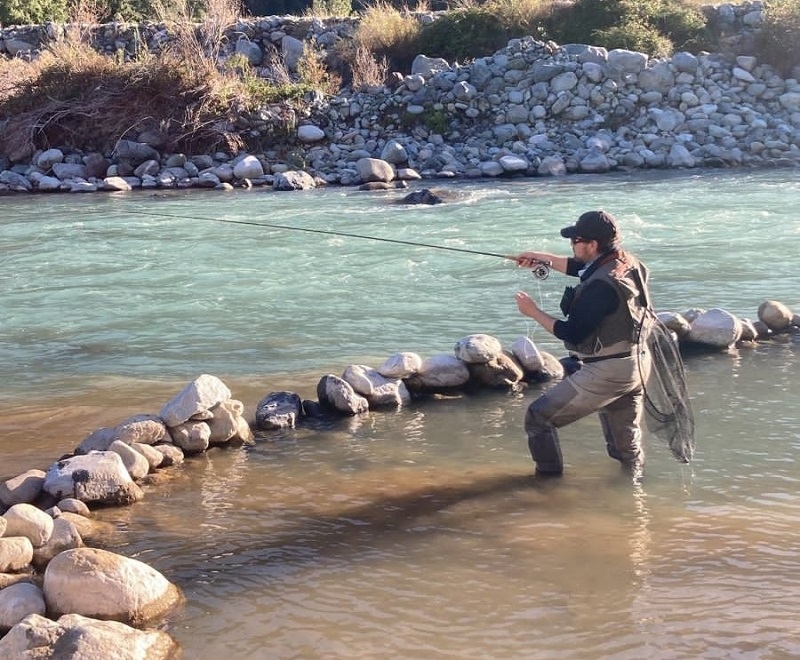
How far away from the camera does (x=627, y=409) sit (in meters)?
5.12

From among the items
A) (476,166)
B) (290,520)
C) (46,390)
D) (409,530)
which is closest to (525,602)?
(409,530)

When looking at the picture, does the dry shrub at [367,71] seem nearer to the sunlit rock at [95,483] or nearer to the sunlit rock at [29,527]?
the sunlit rock at [95,483]

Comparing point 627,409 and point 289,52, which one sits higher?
point 289,52

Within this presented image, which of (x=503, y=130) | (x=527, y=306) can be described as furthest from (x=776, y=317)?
(x=503, y=130)

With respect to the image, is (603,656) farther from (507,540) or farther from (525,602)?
(507,540)

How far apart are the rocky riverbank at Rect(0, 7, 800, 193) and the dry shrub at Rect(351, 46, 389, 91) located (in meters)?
0.41

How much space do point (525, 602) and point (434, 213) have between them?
11132 millimetres

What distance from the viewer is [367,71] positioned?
907 inches

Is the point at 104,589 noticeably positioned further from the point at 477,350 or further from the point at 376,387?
the point at 477,350

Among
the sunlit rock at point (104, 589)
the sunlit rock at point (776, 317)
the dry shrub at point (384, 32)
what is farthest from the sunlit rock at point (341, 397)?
the dry shrub at point (384, 32)

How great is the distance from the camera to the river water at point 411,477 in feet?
12.8

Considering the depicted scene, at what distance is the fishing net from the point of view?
506cm

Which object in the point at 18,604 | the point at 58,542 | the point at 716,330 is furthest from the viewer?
the point at 716,330

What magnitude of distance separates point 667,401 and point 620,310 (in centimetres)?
58
